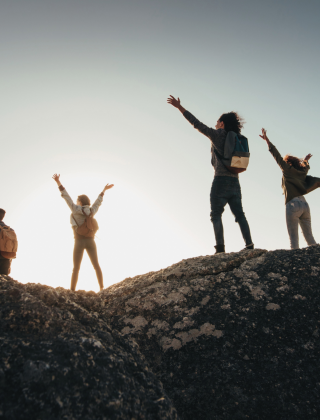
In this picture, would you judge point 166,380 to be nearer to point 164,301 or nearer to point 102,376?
point 102,376

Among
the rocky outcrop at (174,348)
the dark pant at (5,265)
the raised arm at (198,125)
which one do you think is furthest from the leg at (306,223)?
the dark pant at (5,265)

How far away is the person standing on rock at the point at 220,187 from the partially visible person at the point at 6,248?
4462 millimetres

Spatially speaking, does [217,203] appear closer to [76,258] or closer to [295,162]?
[295,162]

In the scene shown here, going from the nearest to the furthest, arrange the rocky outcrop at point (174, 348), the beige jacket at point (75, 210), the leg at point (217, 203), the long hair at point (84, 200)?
the rocky outcrop at point (174, 348)
the leg at point (217, 203)
the beige jacket at point (75, 210)
the long hair at point (84, 200)

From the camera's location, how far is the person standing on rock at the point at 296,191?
17.9 ft

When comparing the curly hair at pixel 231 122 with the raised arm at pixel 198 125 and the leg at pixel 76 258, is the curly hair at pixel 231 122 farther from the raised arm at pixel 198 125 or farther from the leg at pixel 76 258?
the leg at pixel 76 258

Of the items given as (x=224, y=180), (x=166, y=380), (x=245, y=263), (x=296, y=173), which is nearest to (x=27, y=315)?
(x=166, y=380)

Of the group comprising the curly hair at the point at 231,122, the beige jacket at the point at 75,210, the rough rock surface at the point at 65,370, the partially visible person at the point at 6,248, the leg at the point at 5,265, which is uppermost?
the curly hair at the point at 231,122

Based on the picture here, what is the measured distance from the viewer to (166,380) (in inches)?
76.5

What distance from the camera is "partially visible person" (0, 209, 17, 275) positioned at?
6066 millimetres

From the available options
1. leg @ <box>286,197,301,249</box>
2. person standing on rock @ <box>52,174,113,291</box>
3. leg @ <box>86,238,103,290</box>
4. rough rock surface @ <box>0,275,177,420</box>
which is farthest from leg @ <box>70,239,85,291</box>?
leg @ <box>286,197,301,249</box>

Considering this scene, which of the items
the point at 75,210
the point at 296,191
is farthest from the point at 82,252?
the point at 296,191

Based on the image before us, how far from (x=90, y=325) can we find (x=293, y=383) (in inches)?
57.0

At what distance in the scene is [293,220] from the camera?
5.47 meters
